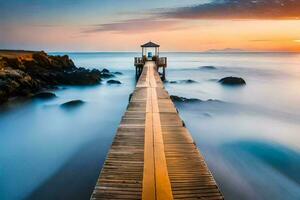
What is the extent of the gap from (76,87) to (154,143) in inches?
1023

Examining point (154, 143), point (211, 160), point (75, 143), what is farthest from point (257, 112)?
point (154, 143)

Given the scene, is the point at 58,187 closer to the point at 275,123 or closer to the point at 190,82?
the point at 275,123

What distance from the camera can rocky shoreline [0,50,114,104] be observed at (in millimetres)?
22703

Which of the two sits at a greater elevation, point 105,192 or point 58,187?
point 105,192

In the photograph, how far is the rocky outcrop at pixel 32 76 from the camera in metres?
22.7

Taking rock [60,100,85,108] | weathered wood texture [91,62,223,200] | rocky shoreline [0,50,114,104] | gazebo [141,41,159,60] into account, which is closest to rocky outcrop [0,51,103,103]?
rocky shoreline [0,50,114,104]

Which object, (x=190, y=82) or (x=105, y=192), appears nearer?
(x=105, y=192)

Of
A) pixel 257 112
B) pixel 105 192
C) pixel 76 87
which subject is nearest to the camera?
pixel 105 192


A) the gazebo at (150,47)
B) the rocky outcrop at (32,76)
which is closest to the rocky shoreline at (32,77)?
the rocky outcrop at (32,76)

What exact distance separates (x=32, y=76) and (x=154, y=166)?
27.5 m

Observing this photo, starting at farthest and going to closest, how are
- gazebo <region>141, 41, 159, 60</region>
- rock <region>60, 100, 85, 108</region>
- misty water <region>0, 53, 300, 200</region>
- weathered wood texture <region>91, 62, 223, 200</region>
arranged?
gazebo <region>141, 41, 159, 60</region>
rock <region>60, 100, 85, 108</region>
misty water <region>0, 53, 300, 200</region>
weathered wood texture <region>91, 62, 223, 200</region>

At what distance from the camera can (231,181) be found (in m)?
9.42

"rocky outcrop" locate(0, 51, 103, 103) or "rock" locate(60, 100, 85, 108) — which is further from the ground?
"rocky outcrop" locate(0, 51, 103, 103)

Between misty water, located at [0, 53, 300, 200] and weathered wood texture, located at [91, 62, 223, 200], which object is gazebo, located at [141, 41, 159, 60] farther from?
weathered wood texture, located at [91, 62, 223, 200]
